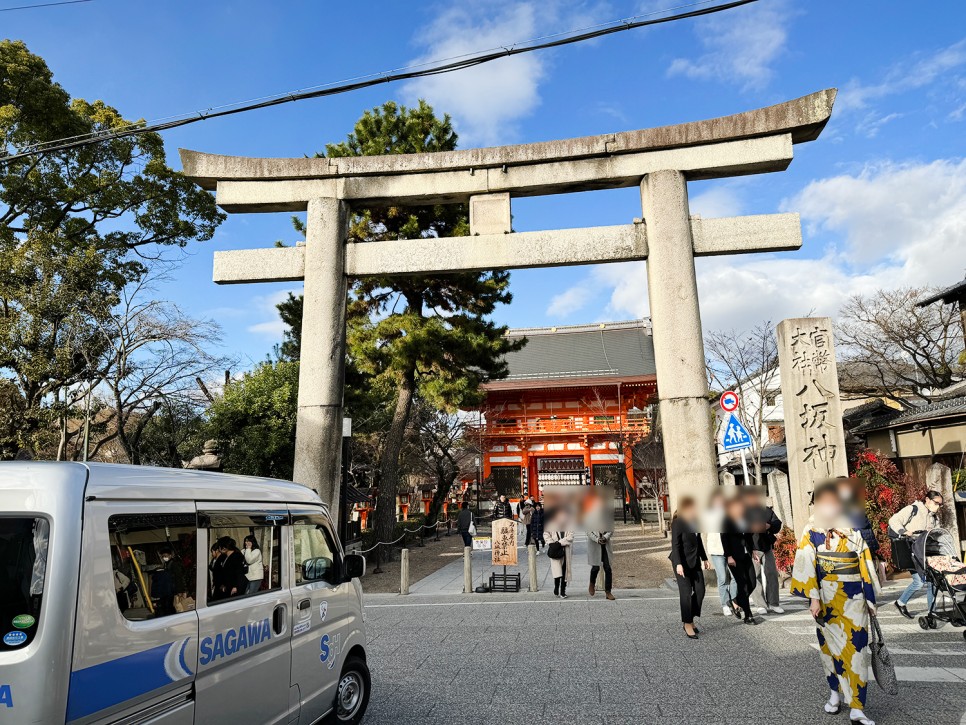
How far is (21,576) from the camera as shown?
2.33m

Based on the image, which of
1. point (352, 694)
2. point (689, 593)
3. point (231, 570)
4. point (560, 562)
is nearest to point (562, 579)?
point (560, 562)

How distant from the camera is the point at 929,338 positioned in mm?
19844

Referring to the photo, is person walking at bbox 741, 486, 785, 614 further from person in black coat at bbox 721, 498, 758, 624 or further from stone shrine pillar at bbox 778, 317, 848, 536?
stone shrine pillar at bbox 778, 317, 848, 536

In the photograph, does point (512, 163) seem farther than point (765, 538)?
Yes

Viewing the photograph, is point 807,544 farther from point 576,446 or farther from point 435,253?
point 576,446

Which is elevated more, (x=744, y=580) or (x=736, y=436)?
(x=736, y=436)

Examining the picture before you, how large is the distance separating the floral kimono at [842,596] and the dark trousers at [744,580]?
2792 mm

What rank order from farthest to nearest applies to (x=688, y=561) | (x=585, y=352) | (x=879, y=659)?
(x=585, y=352) < (x=688, y=561) < (x=879, y=659)

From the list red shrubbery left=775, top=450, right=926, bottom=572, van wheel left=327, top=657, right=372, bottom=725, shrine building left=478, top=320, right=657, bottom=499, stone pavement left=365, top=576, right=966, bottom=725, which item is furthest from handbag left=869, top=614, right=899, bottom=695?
shrine building left=478, top=320, right=657, bottom=499

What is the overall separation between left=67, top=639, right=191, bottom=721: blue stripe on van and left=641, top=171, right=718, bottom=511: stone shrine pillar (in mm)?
7442

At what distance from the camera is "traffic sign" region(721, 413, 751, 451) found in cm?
870

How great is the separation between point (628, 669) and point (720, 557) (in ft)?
9.06

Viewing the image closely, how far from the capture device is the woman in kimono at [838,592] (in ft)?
14.2

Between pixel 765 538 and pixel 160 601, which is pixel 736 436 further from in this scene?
pixel 160 601
